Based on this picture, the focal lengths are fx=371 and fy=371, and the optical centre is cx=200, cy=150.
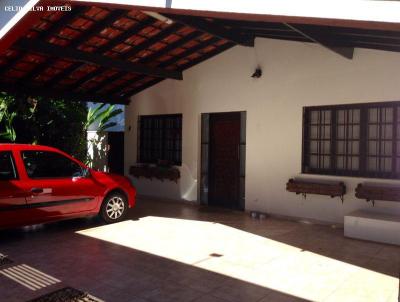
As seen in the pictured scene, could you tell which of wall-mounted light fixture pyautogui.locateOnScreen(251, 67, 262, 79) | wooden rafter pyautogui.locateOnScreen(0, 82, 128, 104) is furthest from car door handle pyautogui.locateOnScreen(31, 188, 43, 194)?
wall-mounted light fixture pyautogui.locateOnScreen(251, 67, 262, 79)

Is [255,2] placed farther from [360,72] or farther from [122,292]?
[360,72]

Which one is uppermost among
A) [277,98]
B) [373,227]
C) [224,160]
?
[277,98]

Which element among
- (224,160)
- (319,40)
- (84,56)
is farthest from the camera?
(224,160)

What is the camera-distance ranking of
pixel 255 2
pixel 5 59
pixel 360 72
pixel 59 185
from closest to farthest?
pixel 255 2 → pixel 59 185 → pixel 360 72 → pixel 5 59

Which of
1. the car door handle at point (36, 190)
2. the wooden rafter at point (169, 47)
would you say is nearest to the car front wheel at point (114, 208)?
the car door handle at point (36, 190)

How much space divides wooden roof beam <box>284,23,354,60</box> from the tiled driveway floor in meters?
3.43

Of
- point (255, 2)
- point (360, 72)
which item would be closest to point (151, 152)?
point (360, 72)

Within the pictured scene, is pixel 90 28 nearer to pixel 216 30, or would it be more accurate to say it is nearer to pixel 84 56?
pixel 84 56

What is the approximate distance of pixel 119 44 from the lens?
8219 mm

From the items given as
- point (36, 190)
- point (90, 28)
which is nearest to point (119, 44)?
point (90, 28)

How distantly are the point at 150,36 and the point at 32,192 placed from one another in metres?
4.13

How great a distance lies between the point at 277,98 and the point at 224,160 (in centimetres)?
224

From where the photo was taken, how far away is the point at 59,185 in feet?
22.6

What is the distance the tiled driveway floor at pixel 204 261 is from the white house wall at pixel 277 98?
0.93 meters
